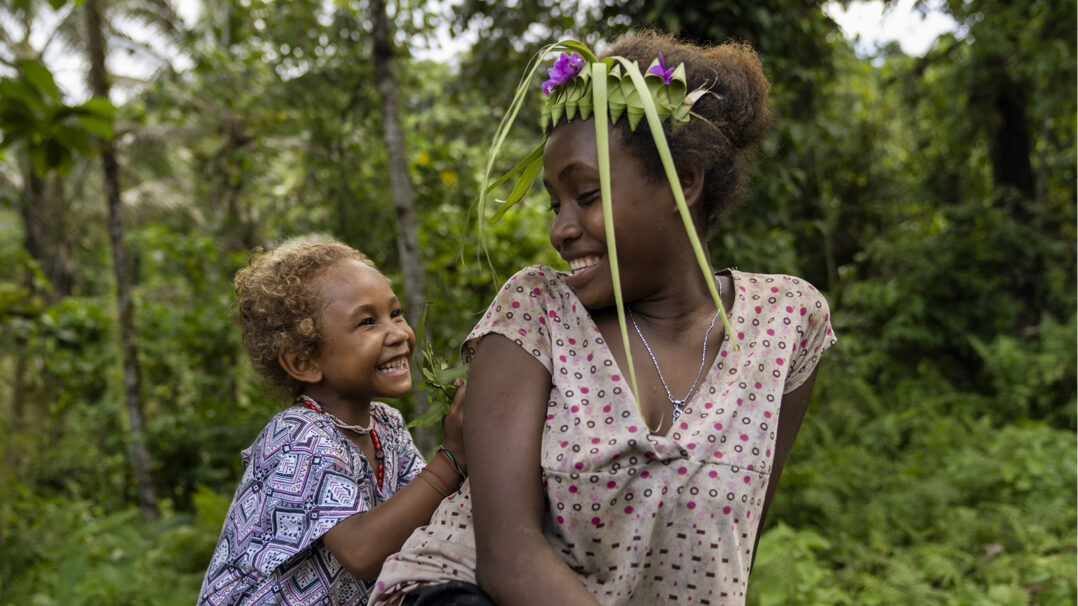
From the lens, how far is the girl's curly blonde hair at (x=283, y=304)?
6.77 feet

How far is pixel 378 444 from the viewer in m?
2.17

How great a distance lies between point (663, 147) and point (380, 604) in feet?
3.16

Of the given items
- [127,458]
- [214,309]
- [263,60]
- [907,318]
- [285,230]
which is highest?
[263,60]

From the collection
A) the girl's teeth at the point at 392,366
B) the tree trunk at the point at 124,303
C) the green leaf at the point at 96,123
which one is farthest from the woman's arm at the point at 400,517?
the tree trunk at the point at 124,303

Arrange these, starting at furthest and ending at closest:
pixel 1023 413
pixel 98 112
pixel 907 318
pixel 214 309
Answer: pixel 907 318 → pixel 214 309 → pixel 1023 413 → pixel 98 112

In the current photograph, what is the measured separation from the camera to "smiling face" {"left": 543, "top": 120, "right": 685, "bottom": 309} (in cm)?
148

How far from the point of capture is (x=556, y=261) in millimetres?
5398

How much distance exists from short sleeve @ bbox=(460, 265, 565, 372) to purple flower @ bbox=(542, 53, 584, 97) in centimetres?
37

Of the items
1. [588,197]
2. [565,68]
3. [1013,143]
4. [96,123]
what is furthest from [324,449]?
[1013,143]

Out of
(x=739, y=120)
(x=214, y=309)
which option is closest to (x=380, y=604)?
(x=739, y=120)

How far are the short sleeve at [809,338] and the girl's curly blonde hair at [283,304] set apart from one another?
1.12 meters

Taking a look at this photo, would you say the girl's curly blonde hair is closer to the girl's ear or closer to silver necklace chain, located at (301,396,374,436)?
the girl's ear

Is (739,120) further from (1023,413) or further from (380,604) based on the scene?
(1023,413)

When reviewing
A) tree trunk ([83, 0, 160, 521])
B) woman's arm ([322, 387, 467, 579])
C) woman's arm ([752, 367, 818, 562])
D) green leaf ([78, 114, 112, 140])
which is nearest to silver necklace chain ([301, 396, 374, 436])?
woman's arm ([322, 387, 467, 579])
